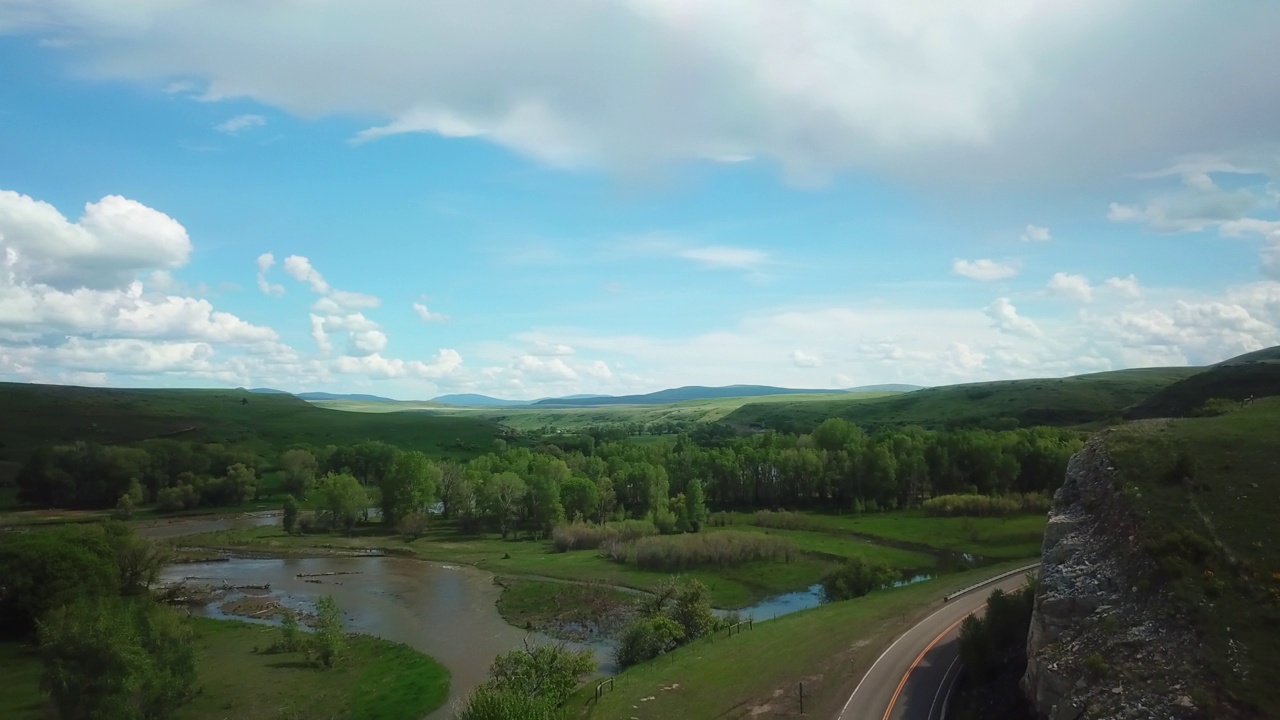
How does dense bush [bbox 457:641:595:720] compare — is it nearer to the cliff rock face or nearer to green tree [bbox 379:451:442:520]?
the cliff rock face

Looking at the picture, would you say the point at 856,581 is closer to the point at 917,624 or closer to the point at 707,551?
the point at 917,624

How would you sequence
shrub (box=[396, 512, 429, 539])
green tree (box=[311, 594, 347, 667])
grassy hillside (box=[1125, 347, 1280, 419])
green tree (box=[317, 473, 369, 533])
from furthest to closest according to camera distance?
green tree (box=[317, 473, 369, 533])
grassy hillside (box=[1125, 347, 1280, 419])
shrub (box=[396, 512, 429, 539])
green tree (box=[311, 594, 347, 667])

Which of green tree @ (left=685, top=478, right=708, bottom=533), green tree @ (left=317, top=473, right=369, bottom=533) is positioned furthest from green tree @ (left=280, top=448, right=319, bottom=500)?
green tree @ (left=685, top=478, right=708, bottom=533)

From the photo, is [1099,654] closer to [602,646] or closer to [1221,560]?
[1221,560]

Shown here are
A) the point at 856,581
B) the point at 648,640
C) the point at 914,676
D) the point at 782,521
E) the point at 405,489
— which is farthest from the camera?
the point at 405,489

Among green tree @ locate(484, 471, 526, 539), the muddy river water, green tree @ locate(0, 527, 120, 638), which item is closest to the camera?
the muddy river water

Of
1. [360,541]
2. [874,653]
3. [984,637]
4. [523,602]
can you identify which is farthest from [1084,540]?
[360,541]

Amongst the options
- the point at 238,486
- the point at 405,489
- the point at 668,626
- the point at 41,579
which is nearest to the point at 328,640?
the point at 668,626
